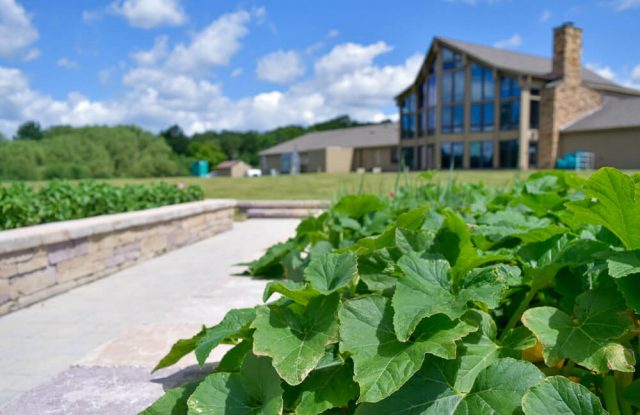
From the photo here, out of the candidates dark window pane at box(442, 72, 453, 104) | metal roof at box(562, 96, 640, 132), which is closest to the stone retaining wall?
metal roof at box(562, 96, 640, 132)

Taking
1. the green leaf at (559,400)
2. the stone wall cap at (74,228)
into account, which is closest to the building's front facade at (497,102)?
the stone wall cap at (74,228)

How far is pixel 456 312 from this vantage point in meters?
1.02

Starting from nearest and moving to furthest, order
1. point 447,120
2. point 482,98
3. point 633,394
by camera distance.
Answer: point 633,394
point 482,98
point 447,120

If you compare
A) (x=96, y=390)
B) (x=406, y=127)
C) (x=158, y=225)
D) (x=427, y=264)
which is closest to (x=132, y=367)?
(x=96, y=390)

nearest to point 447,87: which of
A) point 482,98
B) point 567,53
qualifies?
point 482,98

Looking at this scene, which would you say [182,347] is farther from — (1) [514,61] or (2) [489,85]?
(1) [514,61]

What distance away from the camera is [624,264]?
39.8 inches

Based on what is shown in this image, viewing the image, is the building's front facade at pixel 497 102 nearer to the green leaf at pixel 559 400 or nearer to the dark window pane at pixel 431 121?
the dark window pane at pixel 431 121

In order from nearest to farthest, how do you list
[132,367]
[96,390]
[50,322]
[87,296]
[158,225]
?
1. [96,390]
2. [132,367]
3. [50,322]
4. [87,296]
5. [158,225]

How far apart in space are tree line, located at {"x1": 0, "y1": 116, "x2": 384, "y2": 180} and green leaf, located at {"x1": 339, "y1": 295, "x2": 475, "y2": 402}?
1031 inches

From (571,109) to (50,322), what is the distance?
1219 inches

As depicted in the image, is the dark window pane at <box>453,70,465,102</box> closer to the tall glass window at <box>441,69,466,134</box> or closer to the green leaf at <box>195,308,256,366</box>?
the tall glass window at <box>441,69,466,134</box>

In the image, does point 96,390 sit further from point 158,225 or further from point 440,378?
point 158,225

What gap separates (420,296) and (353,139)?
144 feet
